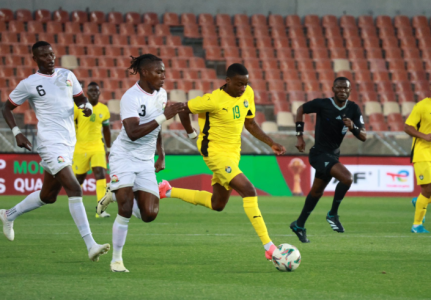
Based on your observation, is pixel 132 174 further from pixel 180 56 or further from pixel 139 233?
pixel 180 56

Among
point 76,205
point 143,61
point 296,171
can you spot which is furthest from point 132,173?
point 296,171

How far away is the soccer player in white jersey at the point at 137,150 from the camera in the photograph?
20.3 ft

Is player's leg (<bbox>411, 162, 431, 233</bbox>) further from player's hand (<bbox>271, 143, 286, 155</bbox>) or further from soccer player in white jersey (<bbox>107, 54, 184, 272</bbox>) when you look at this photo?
soccer player in white jersey (<bbox>107, 54, 184, 272</bbox>)

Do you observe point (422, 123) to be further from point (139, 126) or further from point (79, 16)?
point (79, 16)

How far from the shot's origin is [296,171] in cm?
1898

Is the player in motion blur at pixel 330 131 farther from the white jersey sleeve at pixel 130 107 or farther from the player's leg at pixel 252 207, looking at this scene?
the white jersey sleeve at pixel 130 107

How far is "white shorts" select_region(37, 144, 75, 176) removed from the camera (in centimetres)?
701

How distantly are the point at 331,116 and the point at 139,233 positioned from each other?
10.5ft

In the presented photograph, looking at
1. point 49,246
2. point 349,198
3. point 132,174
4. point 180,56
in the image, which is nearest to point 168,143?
point 349,198

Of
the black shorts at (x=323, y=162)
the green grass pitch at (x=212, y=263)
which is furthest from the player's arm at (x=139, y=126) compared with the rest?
the black shorts at (x=323, y=162)

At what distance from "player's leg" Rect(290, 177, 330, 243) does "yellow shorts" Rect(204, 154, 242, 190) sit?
5.41 ft

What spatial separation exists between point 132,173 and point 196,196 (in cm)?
218

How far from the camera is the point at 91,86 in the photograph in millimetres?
12344

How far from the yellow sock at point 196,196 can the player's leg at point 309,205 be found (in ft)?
4.08
